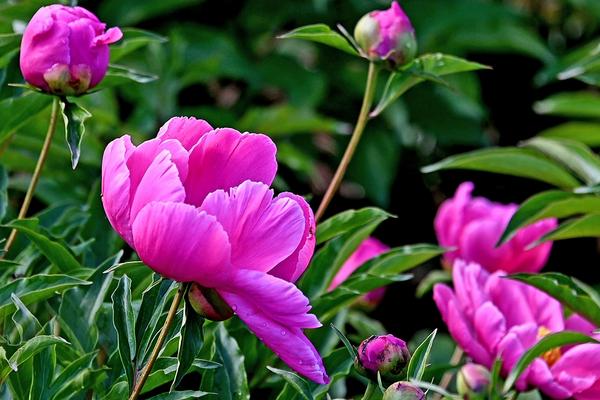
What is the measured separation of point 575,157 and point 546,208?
147mm

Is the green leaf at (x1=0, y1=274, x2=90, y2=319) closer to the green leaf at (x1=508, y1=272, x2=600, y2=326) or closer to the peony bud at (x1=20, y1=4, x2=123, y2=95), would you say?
the peony bud at (x1=20, y1=4, x2=123, y2=95)

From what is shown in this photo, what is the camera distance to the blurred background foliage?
241 cm

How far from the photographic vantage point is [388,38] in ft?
4.26

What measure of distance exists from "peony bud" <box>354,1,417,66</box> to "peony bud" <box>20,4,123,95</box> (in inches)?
12.2

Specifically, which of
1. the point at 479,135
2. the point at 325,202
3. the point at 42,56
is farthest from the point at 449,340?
the point at 42,56

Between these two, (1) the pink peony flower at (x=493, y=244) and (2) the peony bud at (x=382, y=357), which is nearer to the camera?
(2) the peony bud at (x=382, y=357)

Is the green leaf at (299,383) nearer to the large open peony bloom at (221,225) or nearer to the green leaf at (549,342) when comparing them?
the large open peony bloom at (221,225)

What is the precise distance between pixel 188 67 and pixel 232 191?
150 cm

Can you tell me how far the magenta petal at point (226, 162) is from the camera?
935 mm

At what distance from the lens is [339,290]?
4.11 feet

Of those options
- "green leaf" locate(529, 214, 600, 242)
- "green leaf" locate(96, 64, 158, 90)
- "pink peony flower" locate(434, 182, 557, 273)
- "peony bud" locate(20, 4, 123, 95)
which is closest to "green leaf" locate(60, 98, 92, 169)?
"peony bud" locate(20, 4, 123, 95)

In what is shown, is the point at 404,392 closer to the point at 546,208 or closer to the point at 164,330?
the point at 164,330

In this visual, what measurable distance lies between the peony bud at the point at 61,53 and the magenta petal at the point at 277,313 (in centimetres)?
33

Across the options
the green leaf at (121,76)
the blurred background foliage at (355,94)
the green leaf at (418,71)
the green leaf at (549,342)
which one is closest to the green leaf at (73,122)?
the green leaf at (121,76)
